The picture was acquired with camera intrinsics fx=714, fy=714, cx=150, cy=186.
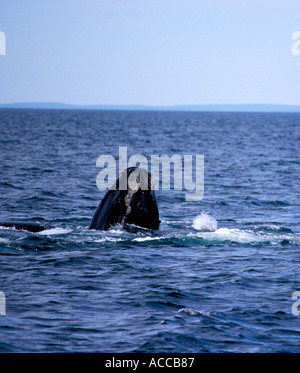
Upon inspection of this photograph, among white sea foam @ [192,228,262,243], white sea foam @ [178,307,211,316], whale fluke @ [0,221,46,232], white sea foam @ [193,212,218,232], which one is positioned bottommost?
white sea foam @ [178,307,211,316]

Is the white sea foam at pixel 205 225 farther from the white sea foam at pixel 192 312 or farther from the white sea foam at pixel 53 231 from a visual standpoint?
the white sea foam at pixel 192 312

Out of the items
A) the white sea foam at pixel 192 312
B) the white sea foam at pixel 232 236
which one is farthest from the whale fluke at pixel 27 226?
the white sea foam at pixel 192 312

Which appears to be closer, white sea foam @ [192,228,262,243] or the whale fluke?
the whale fluke

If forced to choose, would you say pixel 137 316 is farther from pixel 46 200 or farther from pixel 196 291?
pixel 46 200

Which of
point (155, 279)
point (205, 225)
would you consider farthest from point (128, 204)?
point (205, 225)

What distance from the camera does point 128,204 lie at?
59.5 feet

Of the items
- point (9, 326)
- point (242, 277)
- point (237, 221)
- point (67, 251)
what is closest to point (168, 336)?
point (9, 326)

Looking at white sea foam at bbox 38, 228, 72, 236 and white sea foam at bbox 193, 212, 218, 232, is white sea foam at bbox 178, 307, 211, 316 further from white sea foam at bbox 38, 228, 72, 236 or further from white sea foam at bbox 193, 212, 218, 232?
white sea foam at bbox 193, 212, 218, 232

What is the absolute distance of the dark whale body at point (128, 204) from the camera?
1806cm

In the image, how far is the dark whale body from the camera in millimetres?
18062

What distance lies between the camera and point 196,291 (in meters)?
15.0

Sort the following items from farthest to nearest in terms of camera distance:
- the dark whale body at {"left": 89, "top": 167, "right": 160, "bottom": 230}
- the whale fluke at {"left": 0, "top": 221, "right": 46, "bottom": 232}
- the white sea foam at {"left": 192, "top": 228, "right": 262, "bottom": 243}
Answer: the white sea foam at {"left": 192, "top": 228, "right": 262, "bottom": 243}, the whale fluke at {"left": 0, "top": 221, "right": 46, "bottom": 232}, the dark whale body at {"left": 89, "top": 167, "right": 160, "bottom": 230}

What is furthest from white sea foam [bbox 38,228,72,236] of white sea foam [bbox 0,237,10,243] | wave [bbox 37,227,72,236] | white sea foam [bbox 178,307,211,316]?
white sea foam [bbox 178,307,211,316]
